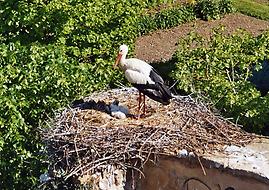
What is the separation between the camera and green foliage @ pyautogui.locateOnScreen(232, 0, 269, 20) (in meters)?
22.2

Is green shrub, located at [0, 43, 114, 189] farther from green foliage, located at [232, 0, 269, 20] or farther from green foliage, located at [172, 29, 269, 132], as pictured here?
green foliage, located at [232, 0, 269, 20]

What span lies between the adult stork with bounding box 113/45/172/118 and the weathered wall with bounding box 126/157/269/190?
1.06 m

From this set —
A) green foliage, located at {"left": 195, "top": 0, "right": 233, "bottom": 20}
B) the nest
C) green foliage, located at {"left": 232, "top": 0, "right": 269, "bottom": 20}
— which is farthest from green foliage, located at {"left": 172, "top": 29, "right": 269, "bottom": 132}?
green foliage, located at {"left": 232, "top": 0, "right": 269, "bottom": 20}

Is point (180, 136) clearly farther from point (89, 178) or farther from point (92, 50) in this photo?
point (92, 50)

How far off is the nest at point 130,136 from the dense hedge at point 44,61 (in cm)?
117

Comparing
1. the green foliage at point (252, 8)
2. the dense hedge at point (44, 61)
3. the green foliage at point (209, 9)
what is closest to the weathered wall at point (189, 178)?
the dense hedge at point (44, 61)

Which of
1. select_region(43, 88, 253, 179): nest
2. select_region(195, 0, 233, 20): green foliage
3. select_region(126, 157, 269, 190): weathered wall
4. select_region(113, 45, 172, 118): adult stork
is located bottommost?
select_region(126, 157, 269, 190): weathered wall

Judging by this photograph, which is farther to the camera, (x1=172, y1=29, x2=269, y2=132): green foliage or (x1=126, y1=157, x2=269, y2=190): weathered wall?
(x1=172, y1=29, x2=269, y2=132): green foliage

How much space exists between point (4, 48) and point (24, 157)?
170 cm

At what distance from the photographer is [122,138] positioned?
7762mm

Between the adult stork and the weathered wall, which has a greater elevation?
the adult stork

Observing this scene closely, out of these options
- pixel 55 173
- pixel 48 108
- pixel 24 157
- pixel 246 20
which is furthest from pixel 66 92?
pixel 246 20

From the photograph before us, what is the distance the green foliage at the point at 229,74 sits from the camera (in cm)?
1021

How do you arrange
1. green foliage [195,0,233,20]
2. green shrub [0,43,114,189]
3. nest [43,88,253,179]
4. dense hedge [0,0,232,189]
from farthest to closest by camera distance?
green foliage [195,0,233,20], dense hedge [0,0,232,189], green shrub [0,43,114,189], nest [43,88,253,179]
